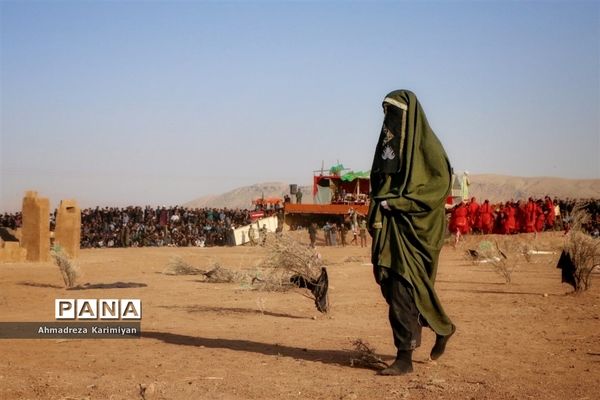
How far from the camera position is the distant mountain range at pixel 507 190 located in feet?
382

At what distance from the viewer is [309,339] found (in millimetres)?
8555

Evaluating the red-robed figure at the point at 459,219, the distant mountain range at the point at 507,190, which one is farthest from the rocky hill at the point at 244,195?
the red-robed figure at the point at 459,219

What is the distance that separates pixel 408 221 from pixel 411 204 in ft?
0.50

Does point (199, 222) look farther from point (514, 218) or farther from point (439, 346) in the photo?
point (439, 346)

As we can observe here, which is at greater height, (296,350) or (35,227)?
(35,227)

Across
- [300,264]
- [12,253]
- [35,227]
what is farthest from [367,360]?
[12,253]

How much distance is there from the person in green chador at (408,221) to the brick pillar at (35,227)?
55.6ft

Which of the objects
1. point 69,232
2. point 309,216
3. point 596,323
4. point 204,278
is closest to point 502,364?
point 596,323

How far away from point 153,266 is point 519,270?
975cm

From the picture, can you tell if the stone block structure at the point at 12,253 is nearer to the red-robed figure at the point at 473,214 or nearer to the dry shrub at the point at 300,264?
the dry shrub at the point at 300,264

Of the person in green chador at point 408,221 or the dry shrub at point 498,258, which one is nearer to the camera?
the person in green chador at point 408,221

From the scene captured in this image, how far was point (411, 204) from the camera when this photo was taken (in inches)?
260

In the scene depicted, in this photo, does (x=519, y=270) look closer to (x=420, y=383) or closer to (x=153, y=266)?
(x=153, y=266)

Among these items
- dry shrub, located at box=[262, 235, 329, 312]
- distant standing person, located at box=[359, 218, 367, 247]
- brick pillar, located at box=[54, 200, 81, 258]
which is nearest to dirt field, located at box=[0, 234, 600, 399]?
dry shrub, located at box=[262, 235, 329, 312]
